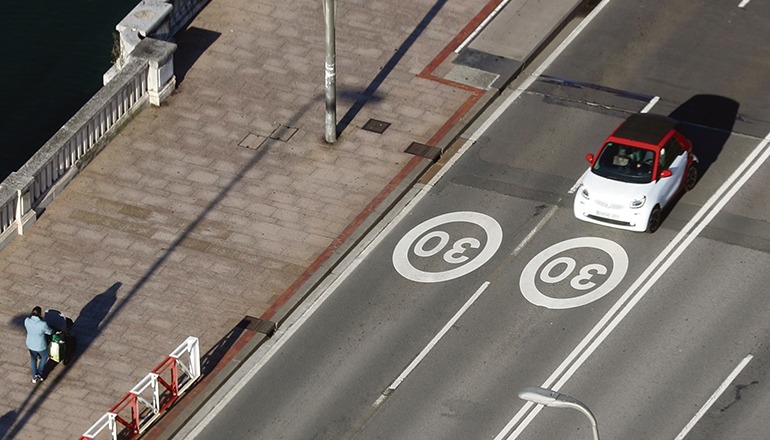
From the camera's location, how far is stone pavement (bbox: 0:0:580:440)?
4266cm

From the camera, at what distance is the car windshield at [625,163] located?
44688 millimetres

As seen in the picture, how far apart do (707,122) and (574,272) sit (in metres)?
7.31

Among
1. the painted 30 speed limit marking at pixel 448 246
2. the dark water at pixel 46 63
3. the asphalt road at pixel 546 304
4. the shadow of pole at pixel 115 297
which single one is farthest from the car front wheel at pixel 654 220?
the dark water at pixel 46 63

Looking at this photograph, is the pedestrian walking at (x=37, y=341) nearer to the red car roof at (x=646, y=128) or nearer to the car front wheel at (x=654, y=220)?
the car front wheel at (x=654, y=220)

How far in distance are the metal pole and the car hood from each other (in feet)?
23.2

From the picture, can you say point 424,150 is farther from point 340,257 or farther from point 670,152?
point 670,152

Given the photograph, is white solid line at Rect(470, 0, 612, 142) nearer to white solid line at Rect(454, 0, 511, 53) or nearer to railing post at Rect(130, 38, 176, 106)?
white solid line at Rect(454, 0, 511, 53)

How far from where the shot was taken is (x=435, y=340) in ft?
139

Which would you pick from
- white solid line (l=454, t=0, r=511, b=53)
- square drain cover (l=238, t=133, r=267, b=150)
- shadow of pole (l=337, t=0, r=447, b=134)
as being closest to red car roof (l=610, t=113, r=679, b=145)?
white solid line (l=454, t=0, r=511, b=53)

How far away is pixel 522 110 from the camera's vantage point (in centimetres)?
4934

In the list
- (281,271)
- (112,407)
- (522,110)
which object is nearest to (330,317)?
(281,271)

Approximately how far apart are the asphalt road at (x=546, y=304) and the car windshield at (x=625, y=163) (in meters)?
1.36

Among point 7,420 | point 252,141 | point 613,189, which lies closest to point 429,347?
point 613,189

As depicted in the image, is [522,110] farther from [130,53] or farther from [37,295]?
[37,295]
